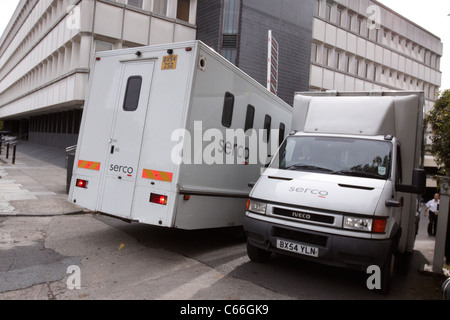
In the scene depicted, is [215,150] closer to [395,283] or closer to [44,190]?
[395,283]

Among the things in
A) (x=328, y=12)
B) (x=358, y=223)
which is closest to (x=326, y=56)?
(x=328, y=12)

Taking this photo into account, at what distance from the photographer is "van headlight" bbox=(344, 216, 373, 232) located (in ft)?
14.6

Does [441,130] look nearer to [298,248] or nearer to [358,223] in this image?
[358,223]

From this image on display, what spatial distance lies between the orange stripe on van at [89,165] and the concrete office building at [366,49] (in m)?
19.0

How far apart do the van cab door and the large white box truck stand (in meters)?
2.01

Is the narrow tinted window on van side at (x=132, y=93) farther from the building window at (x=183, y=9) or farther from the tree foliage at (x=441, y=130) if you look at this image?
the building window at (x=183, y=9)

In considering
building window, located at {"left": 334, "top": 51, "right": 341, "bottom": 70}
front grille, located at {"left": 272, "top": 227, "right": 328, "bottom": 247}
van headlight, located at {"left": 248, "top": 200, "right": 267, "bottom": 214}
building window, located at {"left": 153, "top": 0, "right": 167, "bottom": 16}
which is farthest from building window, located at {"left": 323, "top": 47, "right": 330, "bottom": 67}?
front grille, located at {"left": 272, "top": 227, "right": 328, "bottom": 247}

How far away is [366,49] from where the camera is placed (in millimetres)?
27172

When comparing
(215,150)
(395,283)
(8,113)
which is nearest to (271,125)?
(215,150)

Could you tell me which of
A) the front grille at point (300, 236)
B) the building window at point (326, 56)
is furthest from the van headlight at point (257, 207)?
the building window at point (326, 56)

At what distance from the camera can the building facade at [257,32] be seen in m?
18.1

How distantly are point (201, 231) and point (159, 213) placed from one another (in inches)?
96.7

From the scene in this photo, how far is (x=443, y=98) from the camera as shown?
771 centimetres

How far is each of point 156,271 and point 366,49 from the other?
87.8ft
